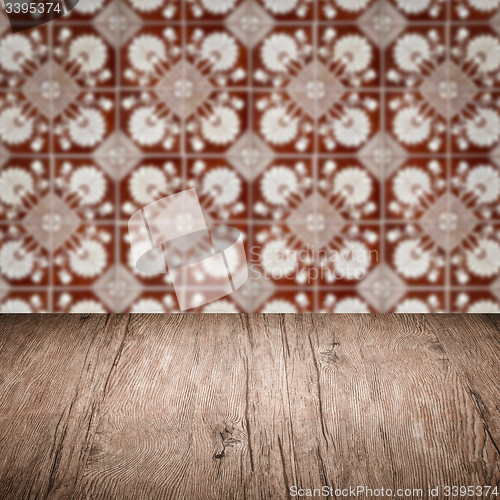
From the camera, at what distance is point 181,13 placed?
1.65 metres

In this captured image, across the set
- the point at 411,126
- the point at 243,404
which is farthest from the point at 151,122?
the point at 243,404

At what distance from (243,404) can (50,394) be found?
0.44 m

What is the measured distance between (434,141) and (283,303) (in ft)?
2.22

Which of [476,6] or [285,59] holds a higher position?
[476,6]

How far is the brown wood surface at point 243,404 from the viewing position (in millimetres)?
1008

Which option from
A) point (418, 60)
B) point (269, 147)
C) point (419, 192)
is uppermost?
point (418, 60)

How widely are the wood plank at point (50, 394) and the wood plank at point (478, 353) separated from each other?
0.83m

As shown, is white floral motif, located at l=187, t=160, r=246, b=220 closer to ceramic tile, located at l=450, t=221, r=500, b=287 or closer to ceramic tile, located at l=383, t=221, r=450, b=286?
ceramic tile, located at l=383, t=221, r=450, b=286

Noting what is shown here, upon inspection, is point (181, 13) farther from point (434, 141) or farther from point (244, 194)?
point (434, 141)

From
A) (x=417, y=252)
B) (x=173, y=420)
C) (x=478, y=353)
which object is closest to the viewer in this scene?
(x=173, y=420)

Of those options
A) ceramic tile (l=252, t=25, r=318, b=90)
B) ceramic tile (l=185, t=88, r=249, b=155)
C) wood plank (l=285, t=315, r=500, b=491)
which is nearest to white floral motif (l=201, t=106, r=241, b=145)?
ceramic tile (l=185, t=88, r=249, b=155)

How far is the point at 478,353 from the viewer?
58.1 inches

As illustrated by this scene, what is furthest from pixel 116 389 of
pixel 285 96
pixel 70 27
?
pixel 70 27

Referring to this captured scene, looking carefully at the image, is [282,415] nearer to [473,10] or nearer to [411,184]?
[411,184]
